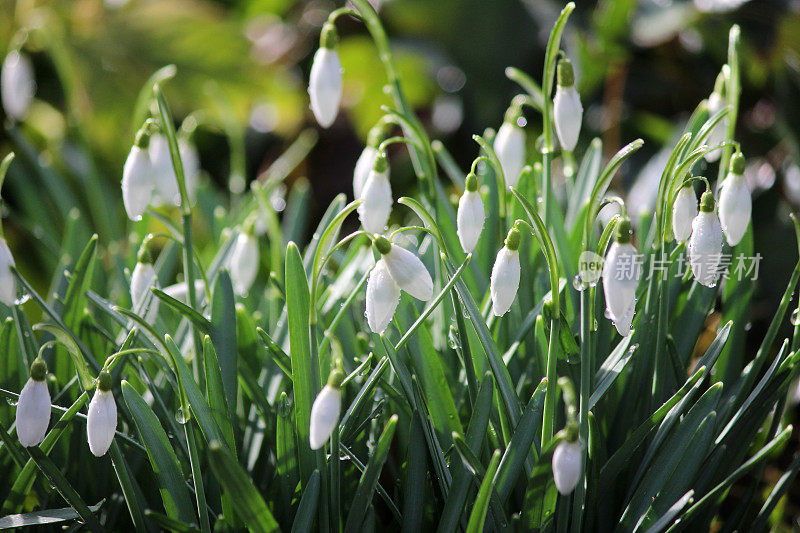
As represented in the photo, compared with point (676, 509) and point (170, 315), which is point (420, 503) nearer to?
point (676, 509)

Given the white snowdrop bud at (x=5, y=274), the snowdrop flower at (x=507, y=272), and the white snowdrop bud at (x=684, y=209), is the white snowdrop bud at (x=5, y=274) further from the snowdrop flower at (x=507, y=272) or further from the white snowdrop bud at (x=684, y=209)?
the white snowdrop bud at (x=684, y=209)

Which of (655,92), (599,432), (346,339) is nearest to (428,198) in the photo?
(346,339)

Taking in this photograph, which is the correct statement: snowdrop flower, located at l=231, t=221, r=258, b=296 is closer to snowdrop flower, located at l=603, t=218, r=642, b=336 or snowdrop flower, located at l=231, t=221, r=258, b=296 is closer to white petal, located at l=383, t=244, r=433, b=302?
white petal, located at l=383, t=244, r=433, b=302

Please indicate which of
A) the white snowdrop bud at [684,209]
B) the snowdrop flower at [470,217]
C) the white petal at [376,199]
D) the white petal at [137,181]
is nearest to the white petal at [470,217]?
the snowdrop flower at [470,217]

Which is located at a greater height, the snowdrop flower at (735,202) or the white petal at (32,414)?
the snowdrop flower at (735,202)

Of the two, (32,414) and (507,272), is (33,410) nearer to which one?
(32,414)
